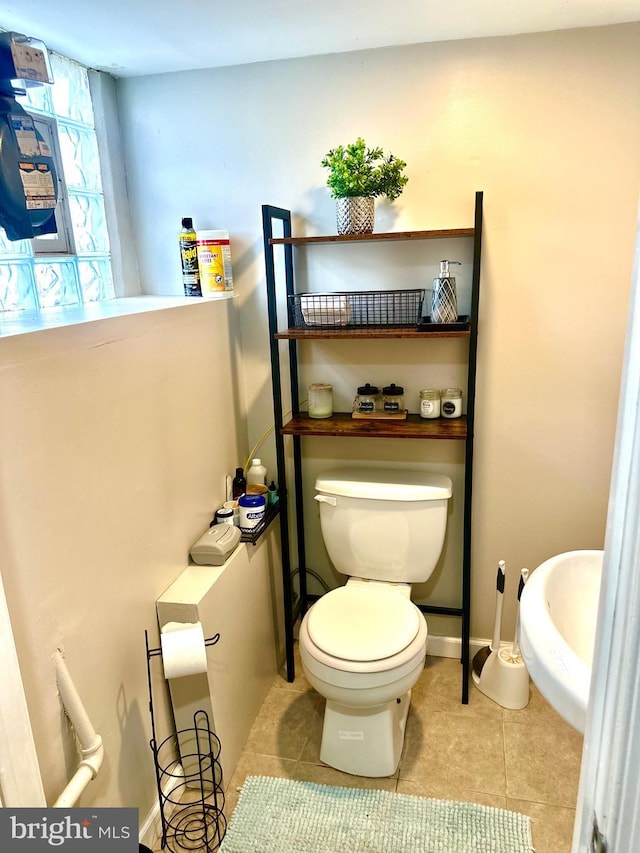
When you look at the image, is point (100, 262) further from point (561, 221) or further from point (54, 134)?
point (561, 221)

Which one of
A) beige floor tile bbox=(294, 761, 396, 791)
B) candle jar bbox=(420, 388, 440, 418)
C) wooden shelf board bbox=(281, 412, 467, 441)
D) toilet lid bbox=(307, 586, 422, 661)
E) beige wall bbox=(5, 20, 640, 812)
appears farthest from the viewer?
candle jar bbox=(420, 388, 440, 418)

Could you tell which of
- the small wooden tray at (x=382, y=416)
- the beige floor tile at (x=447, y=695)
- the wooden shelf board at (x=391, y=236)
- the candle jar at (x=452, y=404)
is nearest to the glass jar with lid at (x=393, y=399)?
the small wooden tray at (x=382, y=416)

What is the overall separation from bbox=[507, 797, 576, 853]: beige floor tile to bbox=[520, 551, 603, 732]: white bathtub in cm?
63

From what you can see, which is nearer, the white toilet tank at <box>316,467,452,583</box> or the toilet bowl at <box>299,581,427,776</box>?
the toilet bowl at <box>299,581,427,776</box>

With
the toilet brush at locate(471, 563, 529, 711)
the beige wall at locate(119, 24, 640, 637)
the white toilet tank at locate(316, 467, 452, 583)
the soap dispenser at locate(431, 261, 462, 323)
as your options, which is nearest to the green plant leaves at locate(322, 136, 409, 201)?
the beige wall at locate(119, 24, 640, 637)

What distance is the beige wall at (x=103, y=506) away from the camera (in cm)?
112

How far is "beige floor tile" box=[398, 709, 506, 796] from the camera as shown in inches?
70.7

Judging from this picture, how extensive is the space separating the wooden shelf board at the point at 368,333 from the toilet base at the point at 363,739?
111cm

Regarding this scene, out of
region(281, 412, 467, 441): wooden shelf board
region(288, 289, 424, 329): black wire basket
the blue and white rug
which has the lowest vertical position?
the blue and white rug

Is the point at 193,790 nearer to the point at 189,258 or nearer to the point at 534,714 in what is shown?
the point at 534,714

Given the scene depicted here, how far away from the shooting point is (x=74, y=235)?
1906 mm

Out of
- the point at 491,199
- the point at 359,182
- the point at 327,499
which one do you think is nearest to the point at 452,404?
the point at 327,499

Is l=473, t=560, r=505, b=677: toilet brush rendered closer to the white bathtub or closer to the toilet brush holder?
the toilet brush holder

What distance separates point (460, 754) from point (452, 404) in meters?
1.14
